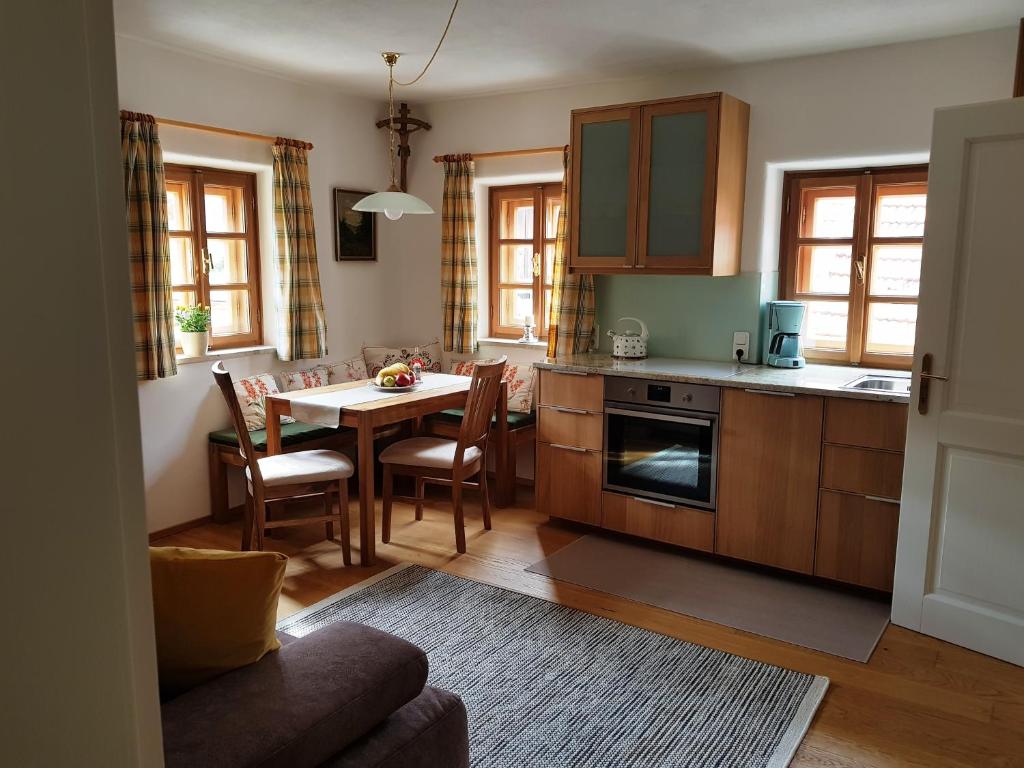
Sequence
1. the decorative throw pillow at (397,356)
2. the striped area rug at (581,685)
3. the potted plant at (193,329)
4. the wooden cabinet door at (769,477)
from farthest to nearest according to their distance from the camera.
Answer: the decorative throw pillow at (397,356) → the potted plant at (193,329) → the wooden cabinet door at (769,477) → the striped area rug at (581,685)

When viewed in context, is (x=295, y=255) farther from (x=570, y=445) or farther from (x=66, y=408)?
(x=66, y=408)

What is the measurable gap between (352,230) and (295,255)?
60cm

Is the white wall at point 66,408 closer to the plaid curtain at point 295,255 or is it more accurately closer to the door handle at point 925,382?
the door handle at point 925,382

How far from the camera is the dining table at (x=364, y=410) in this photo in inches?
147

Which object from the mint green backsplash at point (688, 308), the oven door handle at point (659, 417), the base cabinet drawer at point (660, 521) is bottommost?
the base cabinet drawer at point (660, 521)

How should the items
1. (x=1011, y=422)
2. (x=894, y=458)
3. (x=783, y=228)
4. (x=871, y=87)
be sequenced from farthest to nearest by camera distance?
(x=783, y=228) < (x=871, y=87) < (x=894, y=458) < (x=1011, y=422)

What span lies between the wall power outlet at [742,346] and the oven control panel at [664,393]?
1.86 feet

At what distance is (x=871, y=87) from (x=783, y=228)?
775 millimetres

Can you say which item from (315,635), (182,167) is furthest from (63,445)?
(182,167)

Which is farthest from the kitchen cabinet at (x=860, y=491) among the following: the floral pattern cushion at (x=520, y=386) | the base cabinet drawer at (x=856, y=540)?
the floral pattern cushion at (x=520, y=386)

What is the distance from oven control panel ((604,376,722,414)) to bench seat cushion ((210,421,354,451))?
157cm

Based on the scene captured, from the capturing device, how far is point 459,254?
508cm

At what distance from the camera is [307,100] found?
4742 mm

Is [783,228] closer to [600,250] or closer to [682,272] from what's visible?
[682,272]
